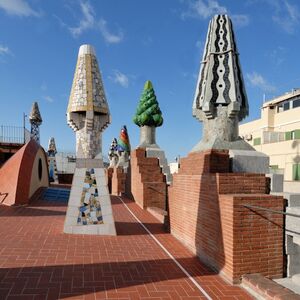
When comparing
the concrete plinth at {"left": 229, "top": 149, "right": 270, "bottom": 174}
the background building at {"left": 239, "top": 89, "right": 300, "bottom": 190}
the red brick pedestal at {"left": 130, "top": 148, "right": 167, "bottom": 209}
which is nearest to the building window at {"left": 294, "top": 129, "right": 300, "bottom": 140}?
the background building at {"left": 239, "top": 89, "right": 300, "bottom": 190}

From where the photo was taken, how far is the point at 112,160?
1148 inches

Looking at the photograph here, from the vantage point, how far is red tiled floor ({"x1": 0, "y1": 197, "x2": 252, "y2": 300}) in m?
4.45

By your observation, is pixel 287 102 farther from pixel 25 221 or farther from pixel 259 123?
pixel 25 221

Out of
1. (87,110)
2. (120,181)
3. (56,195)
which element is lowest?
(56,195)

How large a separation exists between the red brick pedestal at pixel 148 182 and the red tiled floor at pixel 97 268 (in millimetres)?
5050

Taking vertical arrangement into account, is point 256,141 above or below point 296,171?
above

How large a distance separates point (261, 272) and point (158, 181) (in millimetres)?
9532

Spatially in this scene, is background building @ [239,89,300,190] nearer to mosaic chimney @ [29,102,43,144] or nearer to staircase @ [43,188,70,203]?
staircase @ [43,188,70,203]

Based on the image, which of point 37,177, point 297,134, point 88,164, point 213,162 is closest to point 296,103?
point 297,134

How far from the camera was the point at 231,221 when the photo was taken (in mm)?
4965

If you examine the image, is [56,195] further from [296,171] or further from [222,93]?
[296,171]

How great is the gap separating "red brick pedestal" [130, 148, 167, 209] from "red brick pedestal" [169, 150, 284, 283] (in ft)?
21.9

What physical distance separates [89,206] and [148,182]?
19.5 feet

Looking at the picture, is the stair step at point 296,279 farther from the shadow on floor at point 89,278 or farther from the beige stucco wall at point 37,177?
the beige stucco wall at point 37,177
